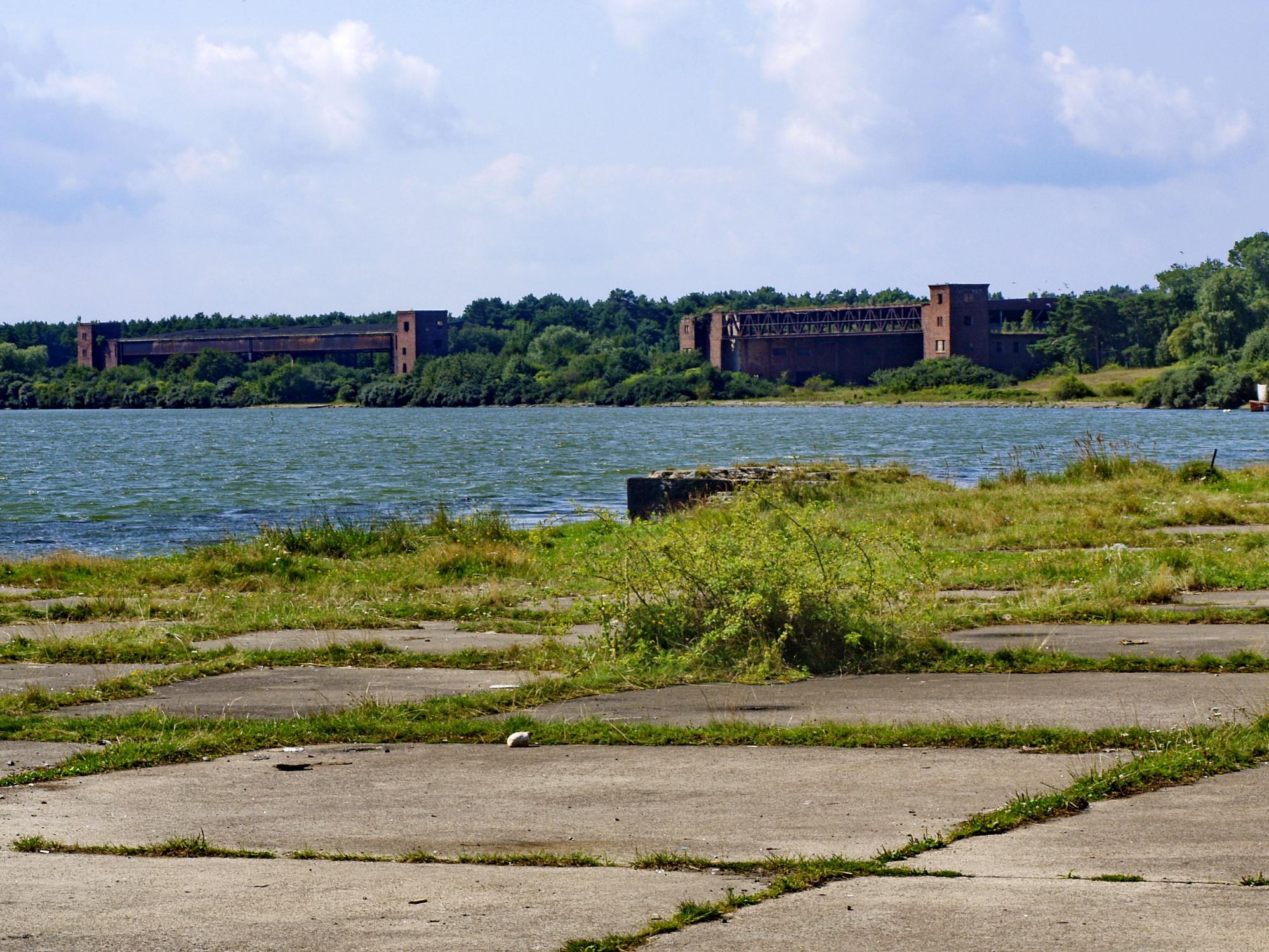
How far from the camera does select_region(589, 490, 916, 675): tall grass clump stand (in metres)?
11.9

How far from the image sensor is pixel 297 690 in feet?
38.6

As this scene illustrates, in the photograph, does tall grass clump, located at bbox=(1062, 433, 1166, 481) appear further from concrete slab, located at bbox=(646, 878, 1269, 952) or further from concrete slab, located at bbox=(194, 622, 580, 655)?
concrete slab, located at bbox=(646, 878, 1269, 952)

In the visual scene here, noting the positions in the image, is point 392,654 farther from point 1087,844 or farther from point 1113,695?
point 1087,844

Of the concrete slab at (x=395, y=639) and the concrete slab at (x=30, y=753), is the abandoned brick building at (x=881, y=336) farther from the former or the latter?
the concrete slab at (x=30, y=753)

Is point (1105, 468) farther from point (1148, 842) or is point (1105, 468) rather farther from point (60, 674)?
point (1148, 842)

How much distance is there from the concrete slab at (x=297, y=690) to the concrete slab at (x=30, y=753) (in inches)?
37.2

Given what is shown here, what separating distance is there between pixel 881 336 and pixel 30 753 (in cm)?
18271

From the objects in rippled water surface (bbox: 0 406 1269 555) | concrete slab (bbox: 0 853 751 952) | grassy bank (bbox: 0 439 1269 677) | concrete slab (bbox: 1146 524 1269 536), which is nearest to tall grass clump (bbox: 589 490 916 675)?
grassy bank (bbox: 0 439 1269 677)

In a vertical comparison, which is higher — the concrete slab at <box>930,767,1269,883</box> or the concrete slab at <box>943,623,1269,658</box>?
the concrete slab at <box>930,767,1269,883</box>

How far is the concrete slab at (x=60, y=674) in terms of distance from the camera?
11.9 m

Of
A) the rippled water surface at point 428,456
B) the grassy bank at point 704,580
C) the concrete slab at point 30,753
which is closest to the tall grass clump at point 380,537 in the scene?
the grassy bank at point 704,580

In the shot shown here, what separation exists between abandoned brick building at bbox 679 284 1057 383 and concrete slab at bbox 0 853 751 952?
176m

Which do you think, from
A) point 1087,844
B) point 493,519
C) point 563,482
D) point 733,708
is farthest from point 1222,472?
point 1087,844

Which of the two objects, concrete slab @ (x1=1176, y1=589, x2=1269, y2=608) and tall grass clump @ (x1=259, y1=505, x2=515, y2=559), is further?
tall grass clump @ (x1=259, y1=505, x2=515, y2=559)
